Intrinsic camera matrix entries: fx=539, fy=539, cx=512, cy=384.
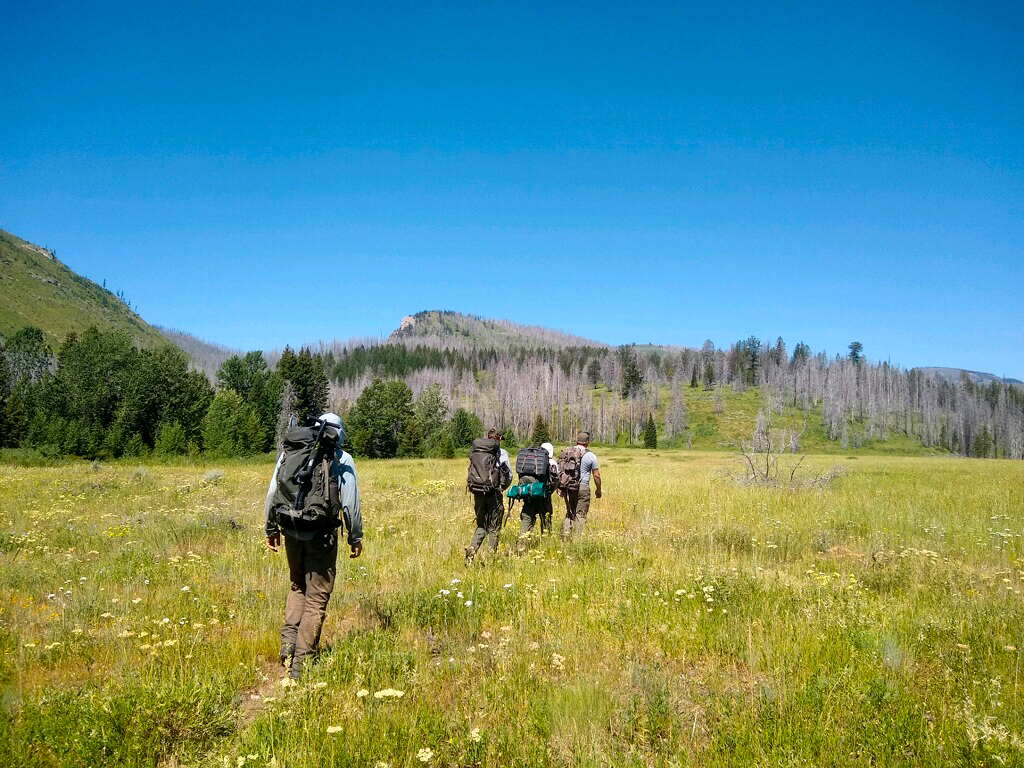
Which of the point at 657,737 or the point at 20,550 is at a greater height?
the point at 657,737

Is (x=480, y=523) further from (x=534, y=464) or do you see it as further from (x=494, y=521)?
(x=534, y=464)

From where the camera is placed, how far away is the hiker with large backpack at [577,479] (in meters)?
11.1

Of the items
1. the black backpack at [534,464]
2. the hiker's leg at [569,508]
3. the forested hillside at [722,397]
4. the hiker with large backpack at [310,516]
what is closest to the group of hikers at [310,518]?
the hiker with large backpack at [310,516]

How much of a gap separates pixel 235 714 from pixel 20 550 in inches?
357

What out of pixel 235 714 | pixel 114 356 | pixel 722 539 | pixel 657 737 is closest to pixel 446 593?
pixel 235 714

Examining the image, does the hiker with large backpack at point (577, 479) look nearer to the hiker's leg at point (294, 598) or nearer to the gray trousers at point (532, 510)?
the gray trousers at point (532, 510)

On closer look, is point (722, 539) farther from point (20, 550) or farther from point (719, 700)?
point (20, 550)

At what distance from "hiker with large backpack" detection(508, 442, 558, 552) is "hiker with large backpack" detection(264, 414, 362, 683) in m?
5.11

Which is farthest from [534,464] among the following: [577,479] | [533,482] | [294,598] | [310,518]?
[310,518]

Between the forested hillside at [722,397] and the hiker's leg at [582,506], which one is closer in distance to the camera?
the hiker's leg at [582,506]

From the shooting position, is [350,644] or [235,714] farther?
[350,644]

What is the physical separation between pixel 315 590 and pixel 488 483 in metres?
4.07

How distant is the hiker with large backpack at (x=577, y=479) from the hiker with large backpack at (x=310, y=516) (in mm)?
6355

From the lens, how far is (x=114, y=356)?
6788cm
